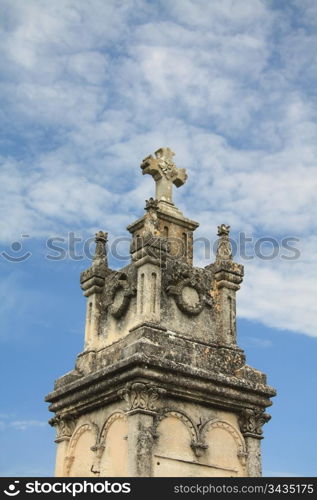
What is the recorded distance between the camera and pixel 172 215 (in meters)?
19.8

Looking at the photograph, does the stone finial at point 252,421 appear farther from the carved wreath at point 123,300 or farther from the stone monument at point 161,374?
the carved wreath at point 123,300

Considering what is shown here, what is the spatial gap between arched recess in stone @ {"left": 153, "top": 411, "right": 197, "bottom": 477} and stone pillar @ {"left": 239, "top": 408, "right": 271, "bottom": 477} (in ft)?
4.56

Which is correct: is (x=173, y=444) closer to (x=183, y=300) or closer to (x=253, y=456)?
(x=253, y=456)

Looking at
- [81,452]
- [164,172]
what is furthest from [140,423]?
[164,172]

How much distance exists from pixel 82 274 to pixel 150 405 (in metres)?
4.65

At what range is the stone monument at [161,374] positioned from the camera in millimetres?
16516

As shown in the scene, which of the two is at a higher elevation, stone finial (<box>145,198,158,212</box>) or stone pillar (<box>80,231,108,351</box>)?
stone finial (<box>145,198,158,212</box>)

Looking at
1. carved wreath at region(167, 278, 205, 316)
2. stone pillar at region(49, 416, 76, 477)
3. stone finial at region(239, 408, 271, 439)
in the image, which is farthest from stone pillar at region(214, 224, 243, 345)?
stone pillar at region(49, 416, 76, 477)

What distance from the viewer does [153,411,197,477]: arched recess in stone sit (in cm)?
1623

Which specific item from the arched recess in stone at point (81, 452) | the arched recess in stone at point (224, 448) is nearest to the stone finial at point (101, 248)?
the arched recess in stone at point (81, 452)

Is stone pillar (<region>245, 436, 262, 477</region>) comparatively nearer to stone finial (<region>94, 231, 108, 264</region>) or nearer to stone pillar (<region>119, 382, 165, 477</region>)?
stone pillar (<region>119, 382, 165, 477</region>)

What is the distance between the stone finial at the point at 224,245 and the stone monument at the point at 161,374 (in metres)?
0.03
